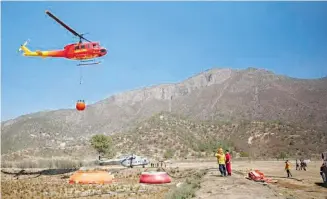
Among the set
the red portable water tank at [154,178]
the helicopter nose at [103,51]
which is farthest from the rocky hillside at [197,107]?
the helicopter nose at [103,51]

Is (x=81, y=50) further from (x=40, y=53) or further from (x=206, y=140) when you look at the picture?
(x=206, y=140)

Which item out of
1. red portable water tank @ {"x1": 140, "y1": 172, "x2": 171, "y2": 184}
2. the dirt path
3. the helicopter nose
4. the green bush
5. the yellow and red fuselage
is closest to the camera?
the dirt path

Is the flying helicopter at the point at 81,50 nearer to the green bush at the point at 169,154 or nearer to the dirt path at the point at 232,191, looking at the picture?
the dirt path at the point at 232,191

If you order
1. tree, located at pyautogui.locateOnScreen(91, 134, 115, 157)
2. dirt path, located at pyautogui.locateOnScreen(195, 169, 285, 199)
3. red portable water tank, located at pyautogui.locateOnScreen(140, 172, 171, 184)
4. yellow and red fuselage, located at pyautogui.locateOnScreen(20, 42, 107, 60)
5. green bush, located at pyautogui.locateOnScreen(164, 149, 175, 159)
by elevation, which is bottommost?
red portable water tank, located at pyautogui.locateOnScreen(140, 172, 171, 184)

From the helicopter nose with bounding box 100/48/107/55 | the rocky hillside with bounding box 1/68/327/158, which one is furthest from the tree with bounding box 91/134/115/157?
the helicopter nose with bounding box 100/48/107/55

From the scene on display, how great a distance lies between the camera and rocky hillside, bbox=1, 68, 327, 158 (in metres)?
99.1

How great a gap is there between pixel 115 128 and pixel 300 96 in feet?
203

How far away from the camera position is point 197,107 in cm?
11919

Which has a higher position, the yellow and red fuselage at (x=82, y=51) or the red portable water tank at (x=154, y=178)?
the yellow and red fuselage at (x=82, y=51)

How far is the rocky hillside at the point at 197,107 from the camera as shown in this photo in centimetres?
9906

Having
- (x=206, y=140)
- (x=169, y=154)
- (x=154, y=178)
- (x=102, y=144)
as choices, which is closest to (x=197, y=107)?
(x=206, y=140)

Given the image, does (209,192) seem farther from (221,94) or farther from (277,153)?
(221,94)

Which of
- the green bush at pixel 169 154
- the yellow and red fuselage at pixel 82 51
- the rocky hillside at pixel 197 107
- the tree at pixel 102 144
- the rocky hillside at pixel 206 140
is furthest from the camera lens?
the rocky hillside at pixel 197 107

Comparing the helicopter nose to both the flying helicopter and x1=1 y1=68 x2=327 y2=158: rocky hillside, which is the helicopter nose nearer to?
the flying helicopter
